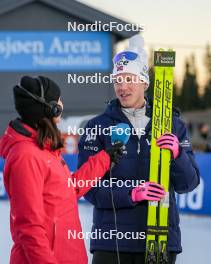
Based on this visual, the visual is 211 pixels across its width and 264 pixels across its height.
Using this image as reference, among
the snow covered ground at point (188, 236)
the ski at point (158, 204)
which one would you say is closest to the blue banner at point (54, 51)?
the snow covered ground at point (188, 236)

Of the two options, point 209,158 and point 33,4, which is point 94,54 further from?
A: point 209,158

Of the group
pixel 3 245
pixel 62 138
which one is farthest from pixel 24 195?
pixel 3 245

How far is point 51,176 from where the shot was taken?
8.59ft

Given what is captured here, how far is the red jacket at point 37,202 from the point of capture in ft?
8.23

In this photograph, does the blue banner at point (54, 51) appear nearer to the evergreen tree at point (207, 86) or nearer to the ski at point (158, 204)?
the ski at point (158, 204)

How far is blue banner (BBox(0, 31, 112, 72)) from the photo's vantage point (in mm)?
17484

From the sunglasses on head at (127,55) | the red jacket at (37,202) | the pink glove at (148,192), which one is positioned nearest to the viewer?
the red jacket at (37,202)

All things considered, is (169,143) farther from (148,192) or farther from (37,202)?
(37,202)

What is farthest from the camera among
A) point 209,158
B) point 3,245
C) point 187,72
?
point 187,72

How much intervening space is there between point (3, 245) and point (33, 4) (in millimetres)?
12561

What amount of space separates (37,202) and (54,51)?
15395 mm

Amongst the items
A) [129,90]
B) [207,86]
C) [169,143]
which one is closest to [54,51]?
[129,90]

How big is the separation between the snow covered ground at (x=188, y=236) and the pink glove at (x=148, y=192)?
2.96 meters

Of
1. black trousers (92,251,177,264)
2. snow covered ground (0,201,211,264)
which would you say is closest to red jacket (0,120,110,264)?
black trousers (92,251,177,264)
